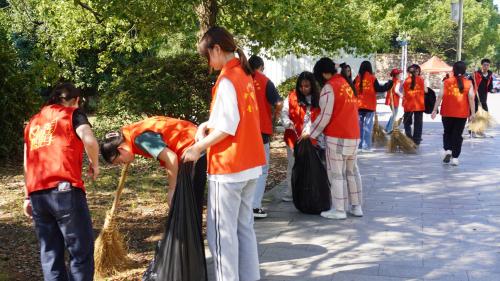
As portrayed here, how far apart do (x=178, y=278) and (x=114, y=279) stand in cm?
87

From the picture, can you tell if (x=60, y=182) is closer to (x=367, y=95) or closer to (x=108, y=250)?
(x=108, y=250)

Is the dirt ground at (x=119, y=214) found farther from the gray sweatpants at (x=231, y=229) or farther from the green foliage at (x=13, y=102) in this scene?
the gray sweatpants at (x=231, y=229)

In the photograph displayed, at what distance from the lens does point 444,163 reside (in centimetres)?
936

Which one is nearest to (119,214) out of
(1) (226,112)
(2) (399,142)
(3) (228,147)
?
(3) (228,147)

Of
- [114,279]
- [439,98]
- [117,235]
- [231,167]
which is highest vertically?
[439,98]

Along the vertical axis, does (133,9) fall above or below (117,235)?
above

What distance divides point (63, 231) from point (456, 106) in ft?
23.4

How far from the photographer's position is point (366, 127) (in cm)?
1070

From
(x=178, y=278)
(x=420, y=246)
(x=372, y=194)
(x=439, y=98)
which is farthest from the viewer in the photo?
(x=439, y=98)

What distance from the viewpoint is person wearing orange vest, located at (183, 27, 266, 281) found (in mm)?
3430

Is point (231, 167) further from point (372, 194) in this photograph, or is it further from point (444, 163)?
point (444, 163)

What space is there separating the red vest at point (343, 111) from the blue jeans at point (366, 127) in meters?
4.91

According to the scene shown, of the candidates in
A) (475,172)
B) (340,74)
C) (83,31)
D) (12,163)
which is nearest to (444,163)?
(475,172)

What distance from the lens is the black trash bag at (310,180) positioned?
599cm
